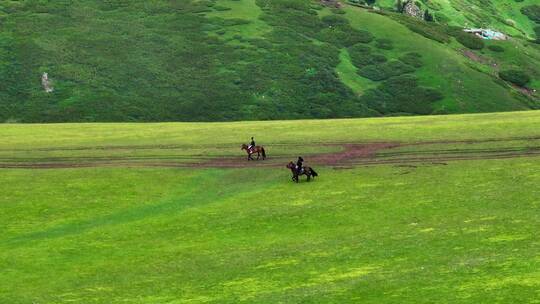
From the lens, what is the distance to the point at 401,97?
163 metres

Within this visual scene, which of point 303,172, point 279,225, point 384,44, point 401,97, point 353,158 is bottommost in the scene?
point 401,97

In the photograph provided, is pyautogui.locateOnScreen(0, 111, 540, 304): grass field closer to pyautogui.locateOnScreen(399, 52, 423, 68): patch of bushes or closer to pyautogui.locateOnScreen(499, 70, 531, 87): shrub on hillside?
pyautogui.locateOnScreen(399, 52, 423, 68): patch of bushes

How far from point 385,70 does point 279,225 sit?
13576 centimetres

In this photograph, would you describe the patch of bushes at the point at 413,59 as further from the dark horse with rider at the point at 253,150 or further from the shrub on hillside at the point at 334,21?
the dark horse with rider at the point at 253,150

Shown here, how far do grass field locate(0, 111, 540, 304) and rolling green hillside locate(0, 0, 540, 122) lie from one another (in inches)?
3018

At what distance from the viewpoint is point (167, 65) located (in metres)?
171

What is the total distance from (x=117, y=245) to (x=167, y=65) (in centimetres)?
13229

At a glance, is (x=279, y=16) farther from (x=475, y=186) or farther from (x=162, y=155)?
(x=475, y=186)

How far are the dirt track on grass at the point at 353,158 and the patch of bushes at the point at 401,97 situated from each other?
8400cm

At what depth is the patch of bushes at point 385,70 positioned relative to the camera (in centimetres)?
17275

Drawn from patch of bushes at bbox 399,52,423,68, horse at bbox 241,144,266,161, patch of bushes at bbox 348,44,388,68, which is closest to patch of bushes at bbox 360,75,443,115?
patch of bushes at bbox 399,52,423,68

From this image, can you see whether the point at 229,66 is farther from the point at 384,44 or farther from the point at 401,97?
the point at 384,44

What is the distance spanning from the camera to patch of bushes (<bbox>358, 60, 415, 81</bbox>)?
172750 mm

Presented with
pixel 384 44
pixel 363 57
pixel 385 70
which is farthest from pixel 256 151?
pixel 384 44
